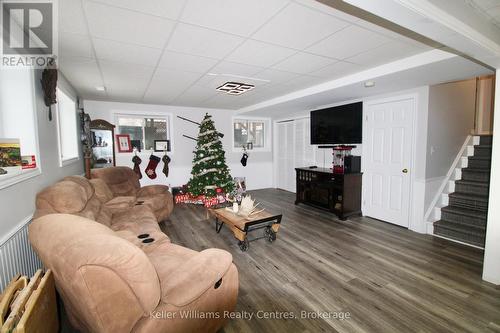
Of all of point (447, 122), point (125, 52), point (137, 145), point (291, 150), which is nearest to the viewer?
point (125, 52)

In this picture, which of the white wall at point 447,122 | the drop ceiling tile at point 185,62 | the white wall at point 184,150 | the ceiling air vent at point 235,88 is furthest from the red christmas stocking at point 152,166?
the white wall at point 447,122

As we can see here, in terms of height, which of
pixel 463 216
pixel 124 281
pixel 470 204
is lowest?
pixel 463 216

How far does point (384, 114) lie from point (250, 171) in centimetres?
385

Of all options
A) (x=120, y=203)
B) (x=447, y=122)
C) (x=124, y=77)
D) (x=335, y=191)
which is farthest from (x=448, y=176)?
(x=124, y=77)

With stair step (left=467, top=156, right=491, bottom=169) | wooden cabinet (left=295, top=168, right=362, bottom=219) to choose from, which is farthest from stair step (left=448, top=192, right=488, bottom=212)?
wooden cabinet (left=295, top=168, right=362, bottom=219)

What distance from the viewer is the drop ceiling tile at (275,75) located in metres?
3.11

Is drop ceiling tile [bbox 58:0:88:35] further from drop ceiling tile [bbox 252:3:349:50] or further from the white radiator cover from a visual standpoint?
the white radiator cover

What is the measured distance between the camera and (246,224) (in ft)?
9.37

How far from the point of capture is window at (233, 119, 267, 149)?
263 inches

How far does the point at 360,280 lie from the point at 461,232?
2.06 metres

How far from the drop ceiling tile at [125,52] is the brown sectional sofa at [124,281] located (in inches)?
68.7

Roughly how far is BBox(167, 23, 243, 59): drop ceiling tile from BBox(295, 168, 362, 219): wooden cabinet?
9.70 ft

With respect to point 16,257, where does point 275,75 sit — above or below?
above

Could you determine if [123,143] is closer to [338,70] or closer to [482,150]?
[338,70]
